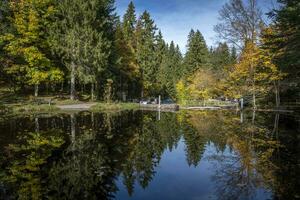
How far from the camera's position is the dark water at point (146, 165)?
26.9 ft

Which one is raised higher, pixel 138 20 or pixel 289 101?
pixel 138 20

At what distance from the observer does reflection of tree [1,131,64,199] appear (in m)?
7.97

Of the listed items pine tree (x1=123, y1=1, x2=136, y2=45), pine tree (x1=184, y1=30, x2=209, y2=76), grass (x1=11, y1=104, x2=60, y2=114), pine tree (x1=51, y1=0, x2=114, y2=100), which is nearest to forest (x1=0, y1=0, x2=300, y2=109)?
pine tree (x1=51, y1=0, x2=114, y2=100)

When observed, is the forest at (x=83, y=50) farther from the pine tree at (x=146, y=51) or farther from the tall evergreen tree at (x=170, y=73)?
the tall evergreen tree at (x=170, y=73)

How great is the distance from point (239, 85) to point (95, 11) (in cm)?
2087

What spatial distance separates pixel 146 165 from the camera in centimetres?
1101

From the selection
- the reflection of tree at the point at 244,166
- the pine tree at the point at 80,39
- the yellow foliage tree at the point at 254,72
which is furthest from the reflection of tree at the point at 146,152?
the pine tree at the point at 80,39

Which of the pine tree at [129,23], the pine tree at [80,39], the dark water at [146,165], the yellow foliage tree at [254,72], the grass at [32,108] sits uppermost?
the pine tree at [129,23]

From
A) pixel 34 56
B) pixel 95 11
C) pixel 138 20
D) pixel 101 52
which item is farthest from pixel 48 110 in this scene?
pixel 138 20

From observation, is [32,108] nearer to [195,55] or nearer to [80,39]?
[80,39]

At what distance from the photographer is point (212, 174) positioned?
33.8ft

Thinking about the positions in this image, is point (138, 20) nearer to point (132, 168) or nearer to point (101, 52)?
point (101, 52)

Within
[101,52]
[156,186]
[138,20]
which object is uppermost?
[138,20]

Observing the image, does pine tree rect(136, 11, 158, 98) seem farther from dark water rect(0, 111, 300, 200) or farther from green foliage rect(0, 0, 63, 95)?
dark water rect(0, 111, 300, 200)
